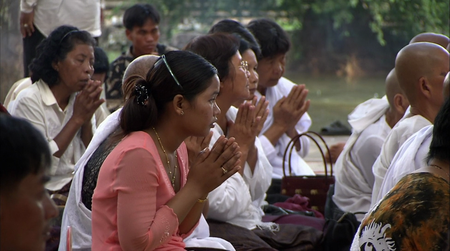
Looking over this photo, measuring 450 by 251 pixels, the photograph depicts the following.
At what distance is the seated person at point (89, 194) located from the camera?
8.38ft

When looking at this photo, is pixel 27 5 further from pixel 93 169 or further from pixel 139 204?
pixel 139 204

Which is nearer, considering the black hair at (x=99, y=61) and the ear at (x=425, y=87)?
the ear at (x=425, y=87)

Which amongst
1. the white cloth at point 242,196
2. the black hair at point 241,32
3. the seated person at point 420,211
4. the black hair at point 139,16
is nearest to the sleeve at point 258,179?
the white cloth at point 242,196

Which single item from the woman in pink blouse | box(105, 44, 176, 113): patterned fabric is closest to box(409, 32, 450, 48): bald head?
box(105, 44, 176, 113): patterned fabric

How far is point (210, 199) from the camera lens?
309 centimetres

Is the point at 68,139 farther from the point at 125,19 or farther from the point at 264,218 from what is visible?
the point at 125,19

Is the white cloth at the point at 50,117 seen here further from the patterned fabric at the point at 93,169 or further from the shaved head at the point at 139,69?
the patterned fabric at the point at 93,169

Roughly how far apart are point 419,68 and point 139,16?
315 centimetres

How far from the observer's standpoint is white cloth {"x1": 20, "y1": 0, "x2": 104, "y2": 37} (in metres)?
5.06

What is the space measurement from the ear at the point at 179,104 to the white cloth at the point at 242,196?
761 mm

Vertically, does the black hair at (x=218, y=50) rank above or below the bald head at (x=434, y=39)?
above

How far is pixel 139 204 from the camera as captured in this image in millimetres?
2209

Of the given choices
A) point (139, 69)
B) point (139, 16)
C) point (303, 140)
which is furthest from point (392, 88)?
point (139, 16)

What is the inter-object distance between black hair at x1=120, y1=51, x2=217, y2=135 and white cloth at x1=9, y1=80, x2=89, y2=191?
1.50 meters
